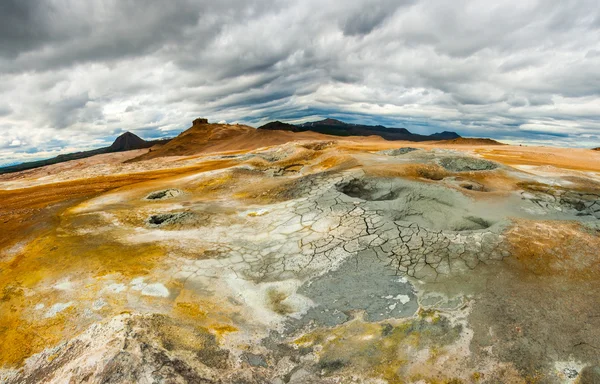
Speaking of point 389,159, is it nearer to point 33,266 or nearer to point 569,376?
point 569,376

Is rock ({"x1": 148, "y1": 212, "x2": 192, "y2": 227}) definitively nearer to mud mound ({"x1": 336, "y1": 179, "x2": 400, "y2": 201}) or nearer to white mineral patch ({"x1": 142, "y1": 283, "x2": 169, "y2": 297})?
white mineral patch ({"x1": 142, "y1": 283, "x2": 169, "y2": 297})

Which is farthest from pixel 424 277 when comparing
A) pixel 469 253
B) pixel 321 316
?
pixel 321 316

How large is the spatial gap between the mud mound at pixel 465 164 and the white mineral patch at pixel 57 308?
50.6ft

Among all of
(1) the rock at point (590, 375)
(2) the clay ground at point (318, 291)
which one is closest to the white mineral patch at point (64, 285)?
(2) the clay ground at point (318, 291)

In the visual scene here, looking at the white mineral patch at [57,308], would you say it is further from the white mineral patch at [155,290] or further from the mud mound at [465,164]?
the mud mound at [465,164]

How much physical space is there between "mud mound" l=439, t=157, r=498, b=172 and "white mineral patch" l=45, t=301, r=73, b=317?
1543 cm

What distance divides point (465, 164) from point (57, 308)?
1676cm

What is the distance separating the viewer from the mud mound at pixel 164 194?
15195mm

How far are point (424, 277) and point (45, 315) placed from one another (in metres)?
7.57

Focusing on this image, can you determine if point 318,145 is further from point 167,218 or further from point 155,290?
point 155,290

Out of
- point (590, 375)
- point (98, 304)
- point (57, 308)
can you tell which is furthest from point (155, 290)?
point (590, 375)

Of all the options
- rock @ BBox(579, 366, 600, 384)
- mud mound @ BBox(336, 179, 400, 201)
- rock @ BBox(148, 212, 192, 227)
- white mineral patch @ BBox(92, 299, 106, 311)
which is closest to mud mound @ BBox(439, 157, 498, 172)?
mud mound @ BBox(336, 179, 400, 201)

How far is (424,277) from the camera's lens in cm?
679

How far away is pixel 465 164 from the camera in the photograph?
630 inches
